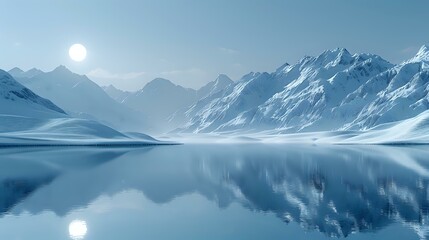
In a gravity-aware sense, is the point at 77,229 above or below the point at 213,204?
below

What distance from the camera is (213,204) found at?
176 ft

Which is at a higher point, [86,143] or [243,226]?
[86,143]

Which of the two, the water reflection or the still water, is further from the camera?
the still water

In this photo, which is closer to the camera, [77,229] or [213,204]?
[77,229]

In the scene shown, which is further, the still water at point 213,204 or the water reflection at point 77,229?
the still water at point 213,204

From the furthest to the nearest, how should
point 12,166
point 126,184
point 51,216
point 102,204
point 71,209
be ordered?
point 12,166 < point 126,184 < point 102,204 < point 71,209 < point 51,216

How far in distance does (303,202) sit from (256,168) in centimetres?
3873

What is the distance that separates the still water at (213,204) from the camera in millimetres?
40469

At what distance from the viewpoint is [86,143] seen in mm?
177250

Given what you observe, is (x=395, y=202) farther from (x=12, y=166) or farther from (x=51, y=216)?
(x=12, y=166)

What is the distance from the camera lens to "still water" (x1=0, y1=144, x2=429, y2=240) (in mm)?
40469

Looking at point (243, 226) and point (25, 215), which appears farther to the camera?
point (25, 215)

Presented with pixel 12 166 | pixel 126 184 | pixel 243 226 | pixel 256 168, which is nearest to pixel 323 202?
pixel 243 226

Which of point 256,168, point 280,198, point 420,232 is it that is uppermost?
point 256,168
